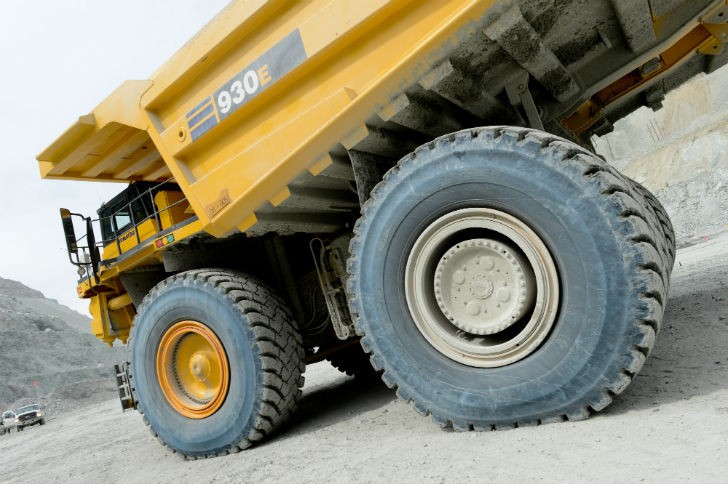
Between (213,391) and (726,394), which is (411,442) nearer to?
(726,394)

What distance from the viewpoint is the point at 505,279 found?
260cm

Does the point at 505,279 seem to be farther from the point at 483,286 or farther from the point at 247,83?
the point at 247,83

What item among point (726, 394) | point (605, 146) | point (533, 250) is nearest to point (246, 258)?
point (533, 250)

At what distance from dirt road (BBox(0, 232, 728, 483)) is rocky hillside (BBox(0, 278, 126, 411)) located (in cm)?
2362

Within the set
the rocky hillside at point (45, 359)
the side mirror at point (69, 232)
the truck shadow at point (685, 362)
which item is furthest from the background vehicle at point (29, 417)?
the truck shadow at point (685, 362)

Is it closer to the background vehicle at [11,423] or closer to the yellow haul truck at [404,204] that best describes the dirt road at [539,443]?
the yellow haul truck at [404,204]

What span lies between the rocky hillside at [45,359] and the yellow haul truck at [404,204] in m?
23.4

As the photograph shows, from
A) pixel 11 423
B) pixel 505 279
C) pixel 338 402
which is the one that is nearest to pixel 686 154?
pixel 338 402

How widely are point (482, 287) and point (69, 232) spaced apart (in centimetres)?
405

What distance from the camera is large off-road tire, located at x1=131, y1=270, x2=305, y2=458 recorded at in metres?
3.64

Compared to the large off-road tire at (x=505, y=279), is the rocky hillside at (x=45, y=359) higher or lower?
higher

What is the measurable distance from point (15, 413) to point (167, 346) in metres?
19.5

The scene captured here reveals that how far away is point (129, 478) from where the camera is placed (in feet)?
12.6

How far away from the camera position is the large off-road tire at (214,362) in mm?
3637
